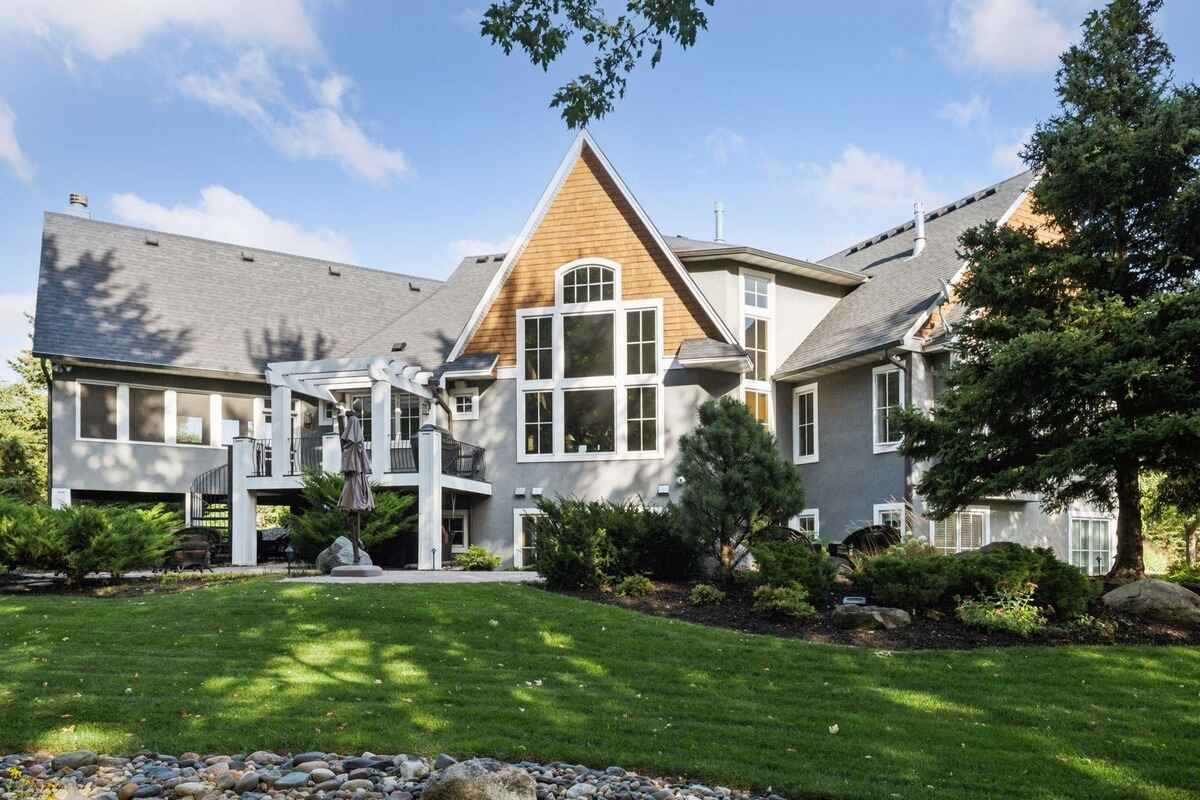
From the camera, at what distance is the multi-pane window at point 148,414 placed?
74.5 ft

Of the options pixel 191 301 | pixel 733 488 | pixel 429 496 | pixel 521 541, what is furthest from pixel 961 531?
pixel 191 301

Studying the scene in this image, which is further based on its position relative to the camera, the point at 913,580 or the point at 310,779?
the point at 913,580

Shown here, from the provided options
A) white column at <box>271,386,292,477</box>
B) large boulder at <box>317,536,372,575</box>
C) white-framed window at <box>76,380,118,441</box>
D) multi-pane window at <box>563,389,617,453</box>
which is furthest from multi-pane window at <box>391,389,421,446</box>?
white-framed window at <box>76,380,118,441</box>

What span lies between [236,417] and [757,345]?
12548 mm

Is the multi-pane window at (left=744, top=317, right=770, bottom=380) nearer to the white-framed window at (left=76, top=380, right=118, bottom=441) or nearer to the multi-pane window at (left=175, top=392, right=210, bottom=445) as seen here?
the multi-pane window at (left=175, top=392, right=210, bottom=445)

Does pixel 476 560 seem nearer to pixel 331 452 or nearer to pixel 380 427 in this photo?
pixel 380 427

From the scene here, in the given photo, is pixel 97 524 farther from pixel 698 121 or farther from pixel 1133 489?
pixel 1133 489

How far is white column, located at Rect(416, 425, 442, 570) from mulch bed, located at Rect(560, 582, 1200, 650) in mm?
7354

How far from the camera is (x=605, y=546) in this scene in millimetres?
13414

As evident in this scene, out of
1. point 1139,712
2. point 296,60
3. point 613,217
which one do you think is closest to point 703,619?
point 1139,712

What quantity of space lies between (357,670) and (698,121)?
22.8 feet

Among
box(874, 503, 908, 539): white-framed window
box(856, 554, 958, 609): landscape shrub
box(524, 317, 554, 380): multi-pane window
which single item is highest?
box(524, 317, 554, 380): multi-pane window

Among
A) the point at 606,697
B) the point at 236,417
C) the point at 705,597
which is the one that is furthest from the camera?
the point at 236,417

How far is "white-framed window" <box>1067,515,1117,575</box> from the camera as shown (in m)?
18.9
